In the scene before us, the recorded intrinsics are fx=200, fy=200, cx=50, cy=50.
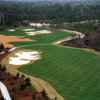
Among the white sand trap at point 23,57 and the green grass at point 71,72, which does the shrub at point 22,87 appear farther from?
the white sand trap at point 23,57

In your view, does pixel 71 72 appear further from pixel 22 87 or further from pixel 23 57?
pixel 23 57

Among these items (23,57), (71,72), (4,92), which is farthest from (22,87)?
(23,57)

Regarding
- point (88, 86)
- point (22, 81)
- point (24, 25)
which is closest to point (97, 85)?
point (88, 86)

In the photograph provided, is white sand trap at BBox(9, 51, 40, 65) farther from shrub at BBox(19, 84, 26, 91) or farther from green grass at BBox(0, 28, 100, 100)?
shrub at BBox(19, 84, 26, 91)

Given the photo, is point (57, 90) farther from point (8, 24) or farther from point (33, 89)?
point (8, 24)

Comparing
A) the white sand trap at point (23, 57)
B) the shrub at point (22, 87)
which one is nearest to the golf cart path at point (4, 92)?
the shrub at point (22, 87)

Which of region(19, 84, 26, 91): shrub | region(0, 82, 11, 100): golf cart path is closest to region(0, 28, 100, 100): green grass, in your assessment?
region(19, 84, 26, 91): shrub
